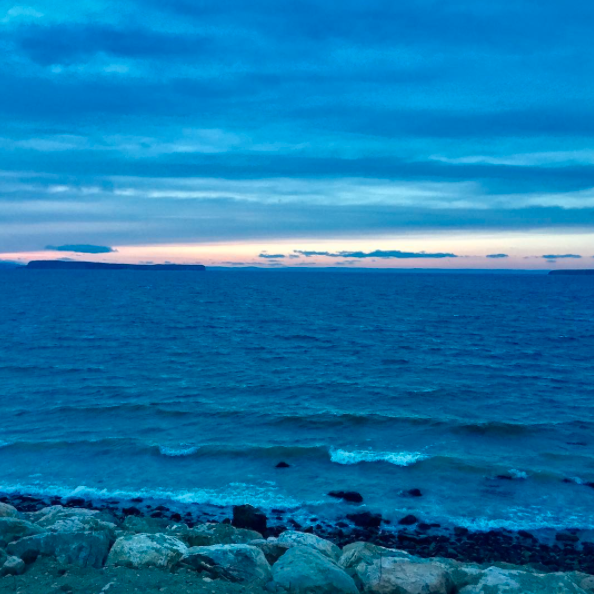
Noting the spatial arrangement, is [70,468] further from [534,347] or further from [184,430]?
[534,347]

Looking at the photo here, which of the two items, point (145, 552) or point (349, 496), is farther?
point (349, 496)

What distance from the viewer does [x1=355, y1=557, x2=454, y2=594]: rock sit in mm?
10984

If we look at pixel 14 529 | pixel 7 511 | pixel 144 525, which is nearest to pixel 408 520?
pixel 144 525

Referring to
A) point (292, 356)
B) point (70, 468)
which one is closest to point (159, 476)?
point (70, 468)

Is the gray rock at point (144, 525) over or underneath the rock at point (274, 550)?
underneath

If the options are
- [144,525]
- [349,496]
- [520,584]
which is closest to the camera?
[520,584]

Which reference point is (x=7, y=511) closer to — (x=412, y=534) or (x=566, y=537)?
(x=412, y=534)

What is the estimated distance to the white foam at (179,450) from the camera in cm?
2419

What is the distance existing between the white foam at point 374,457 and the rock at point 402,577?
11.7 metres

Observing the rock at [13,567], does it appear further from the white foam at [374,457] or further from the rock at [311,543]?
the white foam at [374,457]

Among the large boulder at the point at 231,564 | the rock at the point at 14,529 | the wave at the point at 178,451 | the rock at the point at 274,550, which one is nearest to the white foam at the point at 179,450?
the wave at the point at 178,451

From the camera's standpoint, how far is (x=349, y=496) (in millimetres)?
20250

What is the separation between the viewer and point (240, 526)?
56.0ft

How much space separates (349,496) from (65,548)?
11.5m
